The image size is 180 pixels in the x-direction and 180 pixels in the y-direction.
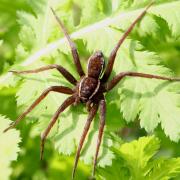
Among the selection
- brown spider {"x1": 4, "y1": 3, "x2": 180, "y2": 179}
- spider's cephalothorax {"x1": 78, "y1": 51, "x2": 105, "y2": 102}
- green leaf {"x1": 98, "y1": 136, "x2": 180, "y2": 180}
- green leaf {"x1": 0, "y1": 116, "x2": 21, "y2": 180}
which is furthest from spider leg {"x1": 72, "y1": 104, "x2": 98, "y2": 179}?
green leaf {"x1": 0, "y1": 116, "x2": 21, "y2": 180}

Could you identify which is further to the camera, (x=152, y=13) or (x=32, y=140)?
(x=32, y=140)

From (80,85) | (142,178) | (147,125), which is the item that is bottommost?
(142,178)

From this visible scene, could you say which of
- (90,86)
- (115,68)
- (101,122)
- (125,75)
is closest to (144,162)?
(101,122)

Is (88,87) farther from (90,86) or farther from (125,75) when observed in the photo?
(125,75)

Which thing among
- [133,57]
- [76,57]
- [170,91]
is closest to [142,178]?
[170,91]

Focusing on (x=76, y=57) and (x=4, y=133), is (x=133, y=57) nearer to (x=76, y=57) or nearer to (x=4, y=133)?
(x=76, y=57)

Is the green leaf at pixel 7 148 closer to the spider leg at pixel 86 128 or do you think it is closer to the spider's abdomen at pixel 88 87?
the spider leg at pixel 86 128
